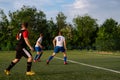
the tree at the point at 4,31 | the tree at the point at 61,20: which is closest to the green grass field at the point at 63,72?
the tree at the point at 4,31

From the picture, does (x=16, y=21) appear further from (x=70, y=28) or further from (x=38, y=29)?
(x=70, y=28)

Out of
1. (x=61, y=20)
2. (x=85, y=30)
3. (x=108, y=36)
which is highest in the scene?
(x=61, y=20)

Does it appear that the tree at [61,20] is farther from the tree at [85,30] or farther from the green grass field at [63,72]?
the green grass field at [63,72]

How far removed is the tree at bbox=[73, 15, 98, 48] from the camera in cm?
9256

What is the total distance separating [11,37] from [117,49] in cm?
4322

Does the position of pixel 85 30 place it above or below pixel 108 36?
above

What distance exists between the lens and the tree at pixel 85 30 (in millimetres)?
92562

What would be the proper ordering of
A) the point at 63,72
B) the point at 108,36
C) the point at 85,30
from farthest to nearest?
the point at 85,30 < the point at 108,36 < the point at 63,72

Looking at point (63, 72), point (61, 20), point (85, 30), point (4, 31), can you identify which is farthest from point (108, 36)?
point (63, 72)

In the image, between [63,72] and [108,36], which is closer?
[63,72]

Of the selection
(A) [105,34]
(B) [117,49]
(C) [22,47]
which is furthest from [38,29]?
(C) [22,47]

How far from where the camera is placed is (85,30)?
94000 millimetres

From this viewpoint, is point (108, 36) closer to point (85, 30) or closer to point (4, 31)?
point (85, 30)

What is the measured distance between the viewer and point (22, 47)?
12852mm
